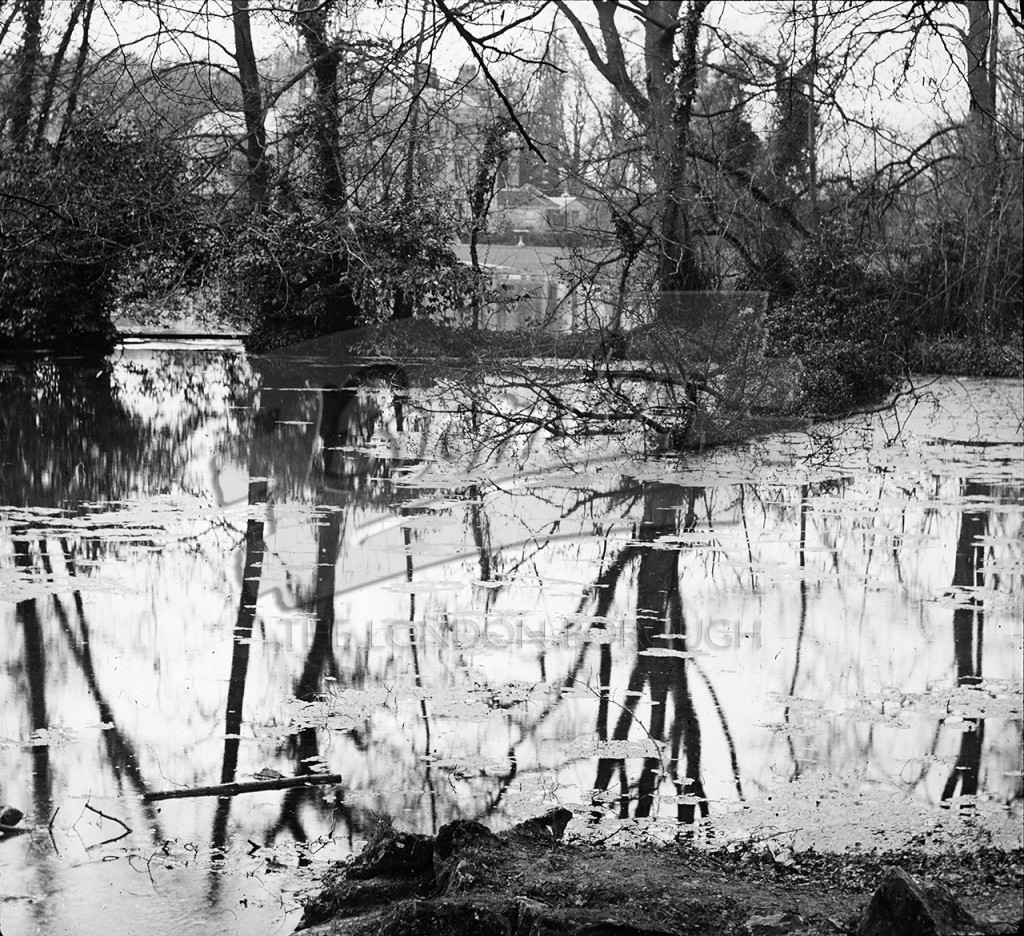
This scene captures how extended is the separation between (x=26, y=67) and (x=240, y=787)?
13552mm

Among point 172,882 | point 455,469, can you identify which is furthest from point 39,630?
point 455,469

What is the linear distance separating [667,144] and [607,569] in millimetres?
11182

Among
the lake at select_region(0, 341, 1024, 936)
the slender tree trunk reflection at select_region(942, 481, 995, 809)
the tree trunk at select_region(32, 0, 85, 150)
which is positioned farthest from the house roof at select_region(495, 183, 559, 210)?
the slender tree trunk reflection at select_region(942, 481, 995, 809)

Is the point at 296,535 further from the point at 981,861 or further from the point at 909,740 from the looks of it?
the point at 981,861

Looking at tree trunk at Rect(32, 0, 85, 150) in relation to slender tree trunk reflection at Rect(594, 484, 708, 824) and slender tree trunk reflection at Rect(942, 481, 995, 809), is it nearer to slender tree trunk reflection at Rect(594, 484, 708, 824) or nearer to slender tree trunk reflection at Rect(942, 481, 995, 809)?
slender tree trunk reflection at Rect(594, 484, 708, 824)

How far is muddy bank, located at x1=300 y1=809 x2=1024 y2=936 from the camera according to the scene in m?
3.05

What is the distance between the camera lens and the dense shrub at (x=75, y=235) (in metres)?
18.3

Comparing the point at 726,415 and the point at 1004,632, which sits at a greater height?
the point at 726,415

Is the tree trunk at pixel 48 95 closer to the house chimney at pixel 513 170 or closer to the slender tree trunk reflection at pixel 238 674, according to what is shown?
the slender tree trunk reflection at pixel 238 674

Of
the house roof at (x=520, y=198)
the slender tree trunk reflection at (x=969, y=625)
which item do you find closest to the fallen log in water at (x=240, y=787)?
the slender tree trunk reflection at (x=969, y=625)

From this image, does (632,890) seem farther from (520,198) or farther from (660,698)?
(520,198)

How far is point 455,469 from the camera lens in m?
11.7

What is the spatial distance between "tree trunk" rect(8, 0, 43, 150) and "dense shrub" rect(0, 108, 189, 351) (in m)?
0.69

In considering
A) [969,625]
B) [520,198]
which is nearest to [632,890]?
[969,625]
